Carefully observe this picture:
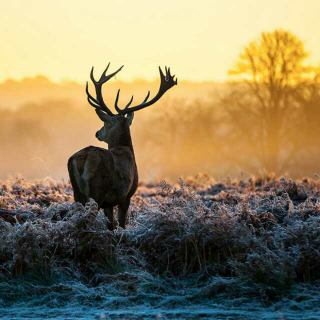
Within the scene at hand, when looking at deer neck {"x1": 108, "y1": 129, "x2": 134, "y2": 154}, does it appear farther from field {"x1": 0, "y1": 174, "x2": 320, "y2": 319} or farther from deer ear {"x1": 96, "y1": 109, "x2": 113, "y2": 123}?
field {"x1": 0, "y1": 174, "x2": 320, "y2": 319}

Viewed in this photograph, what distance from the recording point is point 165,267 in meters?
8.41

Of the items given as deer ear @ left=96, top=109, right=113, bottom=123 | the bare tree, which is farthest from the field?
the bare tree

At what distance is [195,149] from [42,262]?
33.7 m

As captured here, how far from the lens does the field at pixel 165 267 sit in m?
7.12

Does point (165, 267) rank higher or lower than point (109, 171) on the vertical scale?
lower

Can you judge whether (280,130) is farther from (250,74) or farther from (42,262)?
(42,262)

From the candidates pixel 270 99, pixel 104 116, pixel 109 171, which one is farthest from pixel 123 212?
pixel 270 99

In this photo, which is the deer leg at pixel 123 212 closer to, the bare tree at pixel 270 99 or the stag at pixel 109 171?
the stag at pixel 109 171

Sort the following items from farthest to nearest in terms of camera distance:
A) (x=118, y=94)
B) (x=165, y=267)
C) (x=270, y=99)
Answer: (x=270, y=99), (x=118, y=94), (x=165, y=267)

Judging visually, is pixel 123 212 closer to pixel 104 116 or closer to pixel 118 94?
pixel 104 116

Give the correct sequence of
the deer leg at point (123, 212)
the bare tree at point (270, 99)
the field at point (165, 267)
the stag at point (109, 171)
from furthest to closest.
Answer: the bare tree at point (270, 99), the deer leg at point (123, 212), the stag at point (109, 171), the field at point (165, 267)

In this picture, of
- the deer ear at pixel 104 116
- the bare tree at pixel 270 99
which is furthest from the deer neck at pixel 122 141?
the bare tree at pixel 270 99

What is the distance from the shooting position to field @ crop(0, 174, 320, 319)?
7117 mm

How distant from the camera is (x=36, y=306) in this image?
24.1 ft
